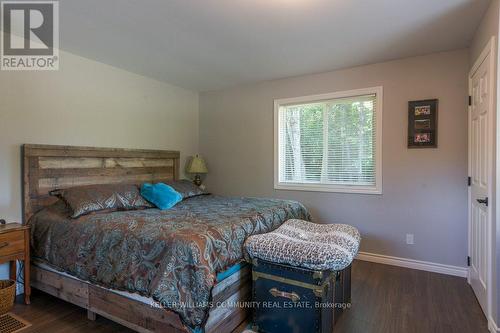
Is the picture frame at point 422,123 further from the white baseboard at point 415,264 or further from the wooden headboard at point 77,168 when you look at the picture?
the wooden headboard at point 77,168

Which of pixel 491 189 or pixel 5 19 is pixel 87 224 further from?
pixel 491 189

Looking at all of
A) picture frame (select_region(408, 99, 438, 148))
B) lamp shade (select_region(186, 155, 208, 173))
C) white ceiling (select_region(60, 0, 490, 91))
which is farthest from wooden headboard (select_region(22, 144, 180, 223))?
picture frame (select_region(408, 99, 438, 148))

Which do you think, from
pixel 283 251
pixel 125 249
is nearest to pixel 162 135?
pixel 125 249

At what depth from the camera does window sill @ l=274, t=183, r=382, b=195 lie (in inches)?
135

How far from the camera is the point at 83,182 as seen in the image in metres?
3.05

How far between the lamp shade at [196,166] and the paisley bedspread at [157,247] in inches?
64.8

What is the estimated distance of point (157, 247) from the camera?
1793 millimetres

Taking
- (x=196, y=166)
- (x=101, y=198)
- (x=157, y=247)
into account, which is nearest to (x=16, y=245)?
(x=101, y=198)

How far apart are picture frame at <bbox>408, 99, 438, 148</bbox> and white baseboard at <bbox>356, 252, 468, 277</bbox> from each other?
1334 mm

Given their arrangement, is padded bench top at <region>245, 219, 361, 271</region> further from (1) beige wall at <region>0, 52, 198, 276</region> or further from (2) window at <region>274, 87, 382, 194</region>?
(1) beige wall at <region>0, 52, 198, 276</region>

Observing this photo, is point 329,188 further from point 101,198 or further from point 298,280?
point 101,198

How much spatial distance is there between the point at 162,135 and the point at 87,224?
2116 millimetres

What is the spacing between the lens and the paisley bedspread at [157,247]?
1.67 metres

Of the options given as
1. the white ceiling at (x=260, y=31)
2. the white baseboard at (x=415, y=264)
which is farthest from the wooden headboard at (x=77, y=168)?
the white baseboard at (x=415, y=264)
